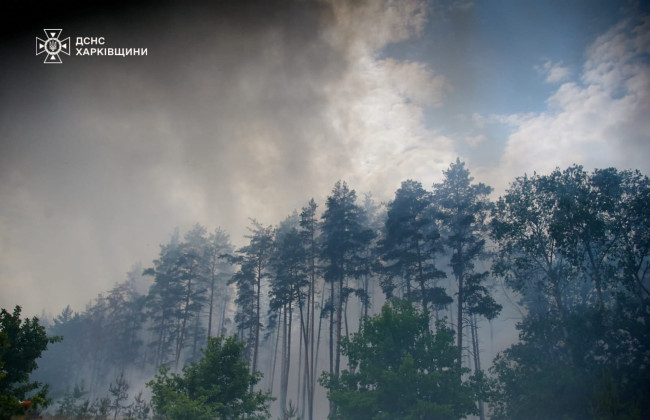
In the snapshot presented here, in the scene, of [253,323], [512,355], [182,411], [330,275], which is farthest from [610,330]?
[253,323]

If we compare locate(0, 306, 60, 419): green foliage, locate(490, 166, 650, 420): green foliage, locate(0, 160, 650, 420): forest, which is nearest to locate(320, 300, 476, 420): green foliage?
locate(0, 160, 650, 420): forest

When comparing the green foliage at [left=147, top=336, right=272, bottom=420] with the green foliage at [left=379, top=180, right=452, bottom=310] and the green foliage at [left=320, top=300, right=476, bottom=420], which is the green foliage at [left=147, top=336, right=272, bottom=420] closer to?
the green foliage at [left=320, top=300, right=476, bottom=420]

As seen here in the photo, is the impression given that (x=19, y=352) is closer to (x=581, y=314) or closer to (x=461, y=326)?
(x=461, y=326)

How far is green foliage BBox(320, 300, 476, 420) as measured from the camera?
16.1m

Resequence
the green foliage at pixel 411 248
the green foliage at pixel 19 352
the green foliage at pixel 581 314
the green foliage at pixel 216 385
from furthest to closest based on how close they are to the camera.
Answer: the green foliage at pixel 411 248 → the green foliage at pixel 581 314 → the green foliage at pixel 216 385 → the green foliage at pixel 19 352

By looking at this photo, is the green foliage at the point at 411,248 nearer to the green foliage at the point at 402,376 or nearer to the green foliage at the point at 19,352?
the green foliage at the point at 402,376

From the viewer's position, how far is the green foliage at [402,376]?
16062 mm

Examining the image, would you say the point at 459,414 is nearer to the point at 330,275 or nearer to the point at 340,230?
the point at 330,275

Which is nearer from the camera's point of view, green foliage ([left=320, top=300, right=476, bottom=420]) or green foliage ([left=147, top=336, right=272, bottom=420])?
green foliage ([left=147, top=336, right=272, bottom=420])

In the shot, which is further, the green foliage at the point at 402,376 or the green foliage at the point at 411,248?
the green foliage at the point at 411,248

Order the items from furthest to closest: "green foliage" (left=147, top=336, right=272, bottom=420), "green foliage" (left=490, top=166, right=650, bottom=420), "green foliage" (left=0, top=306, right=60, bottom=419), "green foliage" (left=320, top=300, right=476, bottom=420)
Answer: "green foliage" (left=490, top=166, right=650, bottom=420)
"green foliage" (left=320, top=300, right=476, bottom=420)
"green foliage" (left=147, top=336, right=272, bottom=420)
"green foliage" (left=0, top=306, right=60, bottom=419)

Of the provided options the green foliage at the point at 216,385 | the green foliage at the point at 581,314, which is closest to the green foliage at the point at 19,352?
the green foliage at the point at 216,385

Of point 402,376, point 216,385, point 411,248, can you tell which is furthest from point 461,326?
point 216,385

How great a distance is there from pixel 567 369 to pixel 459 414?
696cm
